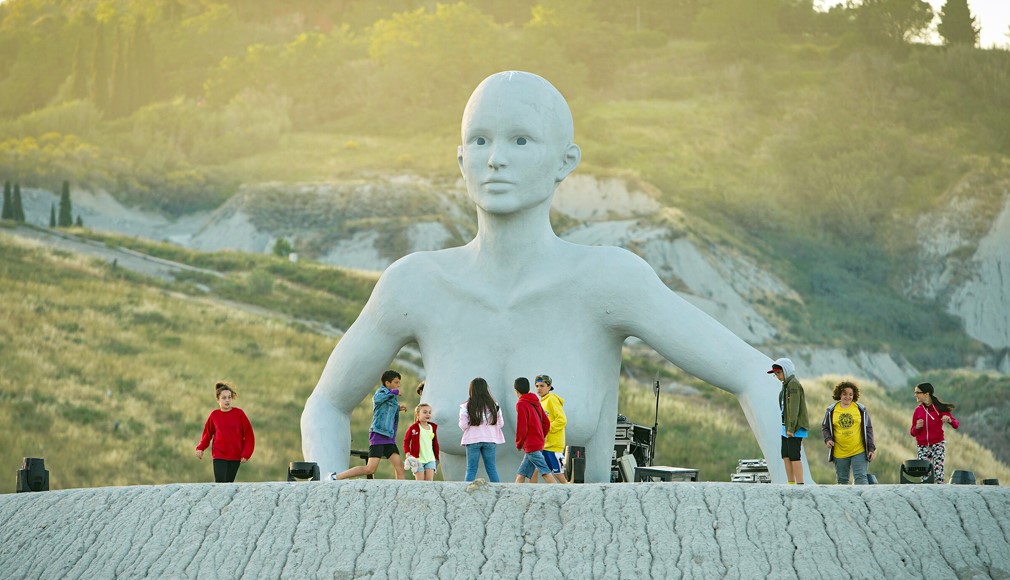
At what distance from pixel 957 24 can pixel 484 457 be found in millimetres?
35953

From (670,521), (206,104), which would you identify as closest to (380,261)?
(206,104)

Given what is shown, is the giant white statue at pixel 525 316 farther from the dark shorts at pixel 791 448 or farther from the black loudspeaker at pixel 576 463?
the black loudspeaker at pixel 576 463

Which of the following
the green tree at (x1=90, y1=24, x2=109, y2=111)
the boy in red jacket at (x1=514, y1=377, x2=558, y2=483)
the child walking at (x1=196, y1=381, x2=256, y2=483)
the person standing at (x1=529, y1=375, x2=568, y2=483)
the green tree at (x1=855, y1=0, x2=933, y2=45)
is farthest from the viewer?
the green tree at (x1=90, y1=24, x2=109, y2=111)

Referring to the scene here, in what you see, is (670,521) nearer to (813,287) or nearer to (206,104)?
(813,287)

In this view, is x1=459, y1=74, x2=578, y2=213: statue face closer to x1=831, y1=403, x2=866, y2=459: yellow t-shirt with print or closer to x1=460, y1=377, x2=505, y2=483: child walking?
x1=460, y1=377, x2=505, y2=483: child walking

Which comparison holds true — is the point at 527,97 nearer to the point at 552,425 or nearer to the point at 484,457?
the point at 552,425

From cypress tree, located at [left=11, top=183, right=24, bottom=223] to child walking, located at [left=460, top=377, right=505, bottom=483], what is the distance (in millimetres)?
32493

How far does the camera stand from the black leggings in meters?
11.7

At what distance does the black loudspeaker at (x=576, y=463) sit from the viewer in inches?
435

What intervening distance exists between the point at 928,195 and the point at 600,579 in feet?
115

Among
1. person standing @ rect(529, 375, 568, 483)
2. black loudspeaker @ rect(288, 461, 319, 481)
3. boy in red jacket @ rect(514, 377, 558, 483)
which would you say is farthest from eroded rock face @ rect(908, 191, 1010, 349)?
black loudspeaker @ rect(288, 461, 319, 481)

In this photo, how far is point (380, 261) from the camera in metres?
41.3

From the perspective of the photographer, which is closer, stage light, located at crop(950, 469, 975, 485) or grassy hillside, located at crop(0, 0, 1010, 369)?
stage light, located at crop(950, 469, 975, 485)

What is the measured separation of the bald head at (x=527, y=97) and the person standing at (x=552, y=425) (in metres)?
1.90
